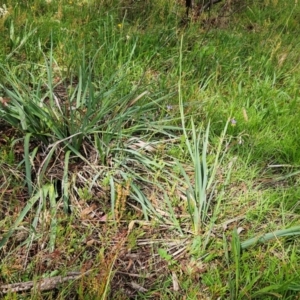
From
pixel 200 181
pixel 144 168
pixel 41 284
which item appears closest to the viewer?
pixel 41 284

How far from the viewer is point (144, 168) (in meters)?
2.27

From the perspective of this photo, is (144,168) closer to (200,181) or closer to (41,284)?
(200,181)

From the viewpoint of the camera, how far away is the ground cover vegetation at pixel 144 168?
1.79 metres

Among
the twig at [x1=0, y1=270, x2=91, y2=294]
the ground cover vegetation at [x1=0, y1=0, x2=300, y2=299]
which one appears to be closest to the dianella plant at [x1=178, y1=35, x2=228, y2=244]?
the ground cover vegetation at [x1=0, y1=0, x2=300, y2=299]

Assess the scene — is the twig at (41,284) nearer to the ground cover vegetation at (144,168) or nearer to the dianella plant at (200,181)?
the ground cover vegetation at (144,168)

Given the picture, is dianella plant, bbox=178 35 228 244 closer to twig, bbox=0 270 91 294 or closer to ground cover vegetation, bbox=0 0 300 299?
ground cover vegetation, bbox=0 0 300 299

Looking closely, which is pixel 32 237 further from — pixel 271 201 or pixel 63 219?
pixel 271 201

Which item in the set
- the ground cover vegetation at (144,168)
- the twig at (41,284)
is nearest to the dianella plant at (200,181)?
the ground cover vegetation at (144,168)

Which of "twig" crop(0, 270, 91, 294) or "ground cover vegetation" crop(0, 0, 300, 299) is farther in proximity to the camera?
"ground cover vegetation" crop(0, 0, 300, 299)

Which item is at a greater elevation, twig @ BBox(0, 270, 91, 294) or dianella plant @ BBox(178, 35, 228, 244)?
dianella plant @ BBox(178, 35, 228, 244)

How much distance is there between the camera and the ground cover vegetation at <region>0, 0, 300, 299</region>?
1.79m

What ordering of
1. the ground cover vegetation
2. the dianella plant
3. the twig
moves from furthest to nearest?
the dianella plant → the ground cover vegetation → the twig

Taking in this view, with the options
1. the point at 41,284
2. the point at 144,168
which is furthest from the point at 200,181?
the point at 41,284

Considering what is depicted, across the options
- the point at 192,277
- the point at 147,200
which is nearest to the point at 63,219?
the point at 147,200
